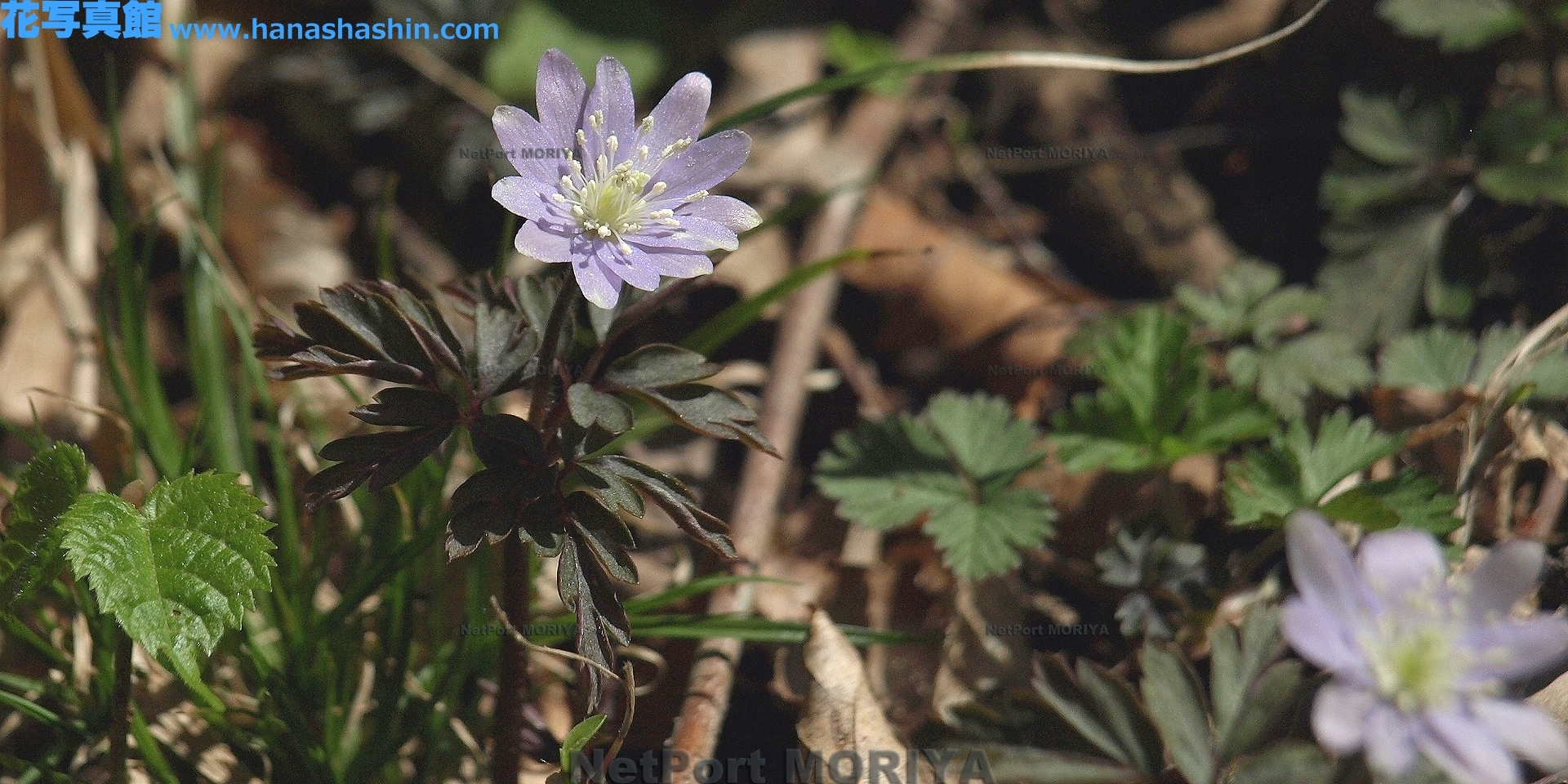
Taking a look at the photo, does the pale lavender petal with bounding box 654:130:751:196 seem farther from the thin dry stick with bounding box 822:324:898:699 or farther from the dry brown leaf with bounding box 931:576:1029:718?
the dry brown leaf with bounding box 931:576:1029:718

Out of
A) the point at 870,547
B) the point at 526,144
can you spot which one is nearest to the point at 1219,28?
the point at 870,547

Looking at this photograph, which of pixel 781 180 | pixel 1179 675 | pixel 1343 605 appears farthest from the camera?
pixel 781 180

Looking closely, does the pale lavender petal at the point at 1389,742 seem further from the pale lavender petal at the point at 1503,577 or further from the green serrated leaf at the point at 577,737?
the green serrated leaf at the point at 577,737

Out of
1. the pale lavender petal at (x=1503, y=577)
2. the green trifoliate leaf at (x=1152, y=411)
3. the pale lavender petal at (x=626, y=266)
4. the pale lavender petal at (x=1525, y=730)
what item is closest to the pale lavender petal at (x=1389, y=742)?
the pale lavender petal at (x=1525, y=730)

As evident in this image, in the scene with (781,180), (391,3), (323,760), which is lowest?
(323,760)

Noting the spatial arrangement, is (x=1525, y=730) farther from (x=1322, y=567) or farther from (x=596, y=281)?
Result: (x=596, y=281)

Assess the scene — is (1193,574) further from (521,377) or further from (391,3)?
(391,3)

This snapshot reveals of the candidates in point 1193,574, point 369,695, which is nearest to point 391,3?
point 369,695
